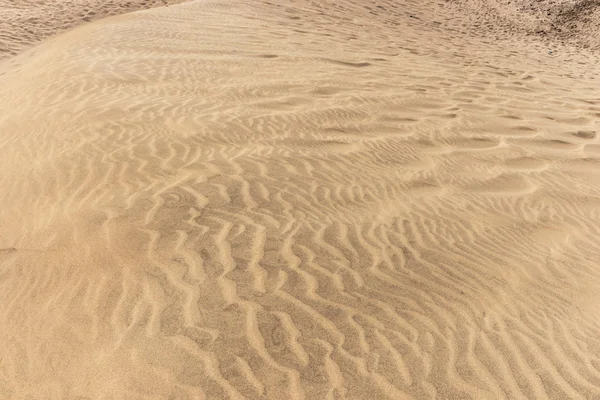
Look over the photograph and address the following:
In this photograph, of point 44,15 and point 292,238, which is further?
point 44,15

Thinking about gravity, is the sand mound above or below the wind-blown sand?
below

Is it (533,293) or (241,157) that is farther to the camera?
(241,157)

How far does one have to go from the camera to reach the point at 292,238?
3895 mm

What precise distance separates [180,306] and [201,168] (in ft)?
6.63

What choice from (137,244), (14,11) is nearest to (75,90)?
(137,244)

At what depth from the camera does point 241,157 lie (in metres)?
5.19

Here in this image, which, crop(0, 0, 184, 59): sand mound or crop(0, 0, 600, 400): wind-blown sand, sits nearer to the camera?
crop(0, 0, 600, 400): wind-blown sand

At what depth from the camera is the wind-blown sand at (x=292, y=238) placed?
2.83 meters

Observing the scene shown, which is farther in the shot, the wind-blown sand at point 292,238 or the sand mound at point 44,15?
the sand mound at point 44,15

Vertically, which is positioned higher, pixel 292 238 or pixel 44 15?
pixel 292 238

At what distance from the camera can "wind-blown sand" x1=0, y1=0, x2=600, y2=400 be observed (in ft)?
9.27

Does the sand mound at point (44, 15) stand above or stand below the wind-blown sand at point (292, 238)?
below

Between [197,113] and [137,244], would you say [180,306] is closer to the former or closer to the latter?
[137,244]

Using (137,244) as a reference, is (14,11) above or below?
below
